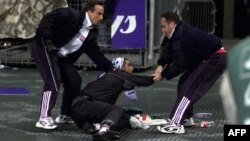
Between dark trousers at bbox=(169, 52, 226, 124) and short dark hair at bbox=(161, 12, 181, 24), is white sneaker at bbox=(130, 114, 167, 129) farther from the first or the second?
short dark hair at bbox=(161, 12, 181, 24)

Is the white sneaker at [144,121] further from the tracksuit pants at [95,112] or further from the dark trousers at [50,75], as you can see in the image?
the dark trousers at [50,75]

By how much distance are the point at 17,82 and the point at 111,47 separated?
204 centimetres

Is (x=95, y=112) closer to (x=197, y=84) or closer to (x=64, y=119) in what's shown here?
(x=64, y=119)

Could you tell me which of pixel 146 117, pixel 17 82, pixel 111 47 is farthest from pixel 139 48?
pixel 146 117

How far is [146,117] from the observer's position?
6.01 meters

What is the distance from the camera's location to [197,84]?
554 cm

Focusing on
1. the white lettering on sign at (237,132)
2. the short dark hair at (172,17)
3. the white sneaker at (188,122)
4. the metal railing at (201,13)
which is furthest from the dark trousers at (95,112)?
the metal railing at (201,13)

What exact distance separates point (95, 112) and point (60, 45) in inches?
33.7

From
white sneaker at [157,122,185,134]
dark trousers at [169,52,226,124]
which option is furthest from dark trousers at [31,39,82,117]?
dark trousers at [169,52,226,124]

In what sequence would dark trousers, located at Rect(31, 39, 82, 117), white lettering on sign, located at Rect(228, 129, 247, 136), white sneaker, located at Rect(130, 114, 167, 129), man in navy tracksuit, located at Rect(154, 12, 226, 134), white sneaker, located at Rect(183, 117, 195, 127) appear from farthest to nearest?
white sneaker, located at Rect(183, 117, 195, 127), white sneaker, located at Rect(130, 114, 167, 129), dark trousers, located at Rect(31, 39, 82, 117), man in navy tracksuit, located at Rect(154, 12, 226, 134), white lettering on sign, located at Rect(228, 129, 247, 136)

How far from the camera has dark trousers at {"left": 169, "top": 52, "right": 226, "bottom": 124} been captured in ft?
18.1

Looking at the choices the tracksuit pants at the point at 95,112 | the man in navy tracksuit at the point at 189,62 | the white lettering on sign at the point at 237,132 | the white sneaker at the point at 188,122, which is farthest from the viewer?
the white sneaker at the point at 188,122

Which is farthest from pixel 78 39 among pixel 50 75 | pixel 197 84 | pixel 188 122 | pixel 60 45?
pixel 188 122

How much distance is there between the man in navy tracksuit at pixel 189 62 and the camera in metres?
5.50
